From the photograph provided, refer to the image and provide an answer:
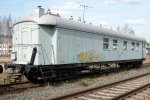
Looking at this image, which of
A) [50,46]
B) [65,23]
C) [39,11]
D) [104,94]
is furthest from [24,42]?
[104,94]

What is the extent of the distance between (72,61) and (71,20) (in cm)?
234

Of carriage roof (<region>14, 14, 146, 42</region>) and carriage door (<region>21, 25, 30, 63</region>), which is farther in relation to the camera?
carriage door (<region>21, 25, 30, 63</region>)

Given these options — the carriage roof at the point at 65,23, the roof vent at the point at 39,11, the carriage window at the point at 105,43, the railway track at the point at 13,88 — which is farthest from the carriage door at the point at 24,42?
the carriage window at the point at 105,43

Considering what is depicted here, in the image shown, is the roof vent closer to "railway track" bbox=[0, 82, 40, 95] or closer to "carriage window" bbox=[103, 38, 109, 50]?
"railway track" bbox=[0, 82, 40, 95]

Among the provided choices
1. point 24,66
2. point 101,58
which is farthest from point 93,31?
point 24,66

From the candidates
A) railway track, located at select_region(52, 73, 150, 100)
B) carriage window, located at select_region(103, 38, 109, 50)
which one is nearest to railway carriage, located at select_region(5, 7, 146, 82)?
carriage window, located at select_region(103, 38, 109, 50)

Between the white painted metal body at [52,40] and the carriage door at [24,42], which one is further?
the carriage door at [24,42]

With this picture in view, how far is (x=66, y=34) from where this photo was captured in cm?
1501

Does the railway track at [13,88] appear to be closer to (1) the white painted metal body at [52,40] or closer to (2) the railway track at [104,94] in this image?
(1) the white painted metal body at [52,40]

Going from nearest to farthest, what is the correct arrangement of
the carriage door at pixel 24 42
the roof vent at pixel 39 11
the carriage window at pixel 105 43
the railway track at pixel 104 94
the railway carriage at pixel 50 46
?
1. the railway track at pixel 104 94
2. the railway carriage at pixel 50 46
3. the roof vent at pixel 39 11
4. the carriage door at pixel 24 42
5. the carriage window at pixel 105 43

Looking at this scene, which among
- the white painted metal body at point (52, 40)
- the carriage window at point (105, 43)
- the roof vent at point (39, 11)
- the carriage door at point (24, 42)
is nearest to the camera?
the white painted metal body at point (52, 40)

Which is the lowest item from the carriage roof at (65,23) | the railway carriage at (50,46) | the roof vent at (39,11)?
the railway carriage at (50,46)

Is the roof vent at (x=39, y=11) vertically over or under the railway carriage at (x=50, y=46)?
over

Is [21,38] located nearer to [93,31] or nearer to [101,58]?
[93,31]
